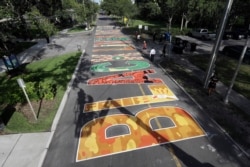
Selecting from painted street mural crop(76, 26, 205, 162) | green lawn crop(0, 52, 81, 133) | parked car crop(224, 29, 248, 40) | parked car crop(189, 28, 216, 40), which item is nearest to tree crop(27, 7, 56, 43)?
green lawn crop(0, 52, 81, 133)

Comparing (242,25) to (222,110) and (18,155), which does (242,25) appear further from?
(18,155)

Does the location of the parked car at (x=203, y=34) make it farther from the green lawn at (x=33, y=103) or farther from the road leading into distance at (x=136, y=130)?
the green lawn at (x=33, y=103)

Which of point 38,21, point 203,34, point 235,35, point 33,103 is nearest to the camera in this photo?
point 33,103

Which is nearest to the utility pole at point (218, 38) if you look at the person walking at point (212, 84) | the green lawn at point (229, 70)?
the person walking at point (212, 84)

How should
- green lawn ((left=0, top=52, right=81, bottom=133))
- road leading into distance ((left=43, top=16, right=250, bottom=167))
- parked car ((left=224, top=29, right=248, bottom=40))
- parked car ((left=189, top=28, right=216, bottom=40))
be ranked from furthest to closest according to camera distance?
parked car ((left=224, top=29, right=248, bottom=40)), parked car ((left=189, top=28, right=216, bottom=40)), green lawn ((left=0, top=52, right=81, bottom=133)), road leading into distance ((left=43, top=16, right=250, bottom=167))

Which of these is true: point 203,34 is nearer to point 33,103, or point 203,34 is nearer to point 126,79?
point 126,79

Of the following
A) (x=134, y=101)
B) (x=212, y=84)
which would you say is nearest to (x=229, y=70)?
(x=212, y=84)

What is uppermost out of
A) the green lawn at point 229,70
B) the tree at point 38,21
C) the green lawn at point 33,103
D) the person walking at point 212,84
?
the tree at point 38,21

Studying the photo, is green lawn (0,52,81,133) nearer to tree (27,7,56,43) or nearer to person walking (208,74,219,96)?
tree (27,7,56,43)
